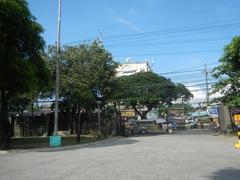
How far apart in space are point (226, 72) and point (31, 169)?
26.0 metres

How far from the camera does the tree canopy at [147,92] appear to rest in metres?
63.0

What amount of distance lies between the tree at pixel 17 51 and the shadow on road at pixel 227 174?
44.9 ft

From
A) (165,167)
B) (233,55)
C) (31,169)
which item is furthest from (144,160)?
(233,55)

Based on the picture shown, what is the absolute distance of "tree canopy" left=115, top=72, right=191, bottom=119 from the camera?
207 ft

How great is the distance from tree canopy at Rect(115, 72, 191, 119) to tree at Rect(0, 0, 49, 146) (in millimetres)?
37132

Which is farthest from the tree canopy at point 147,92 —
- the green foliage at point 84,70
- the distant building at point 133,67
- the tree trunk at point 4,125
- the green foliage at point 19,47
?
the green foliage at point 19,47

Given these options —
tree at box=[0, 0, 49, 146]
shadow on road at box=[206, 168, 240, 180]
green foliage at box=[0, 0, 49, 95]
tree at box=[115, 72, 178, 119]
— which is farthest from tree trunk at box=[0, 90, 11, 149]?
tree at box=[115, 72, 178, 119]

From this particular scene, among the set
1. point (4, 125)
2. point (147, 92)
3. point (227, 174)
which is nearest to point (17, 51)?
point (4, 125)

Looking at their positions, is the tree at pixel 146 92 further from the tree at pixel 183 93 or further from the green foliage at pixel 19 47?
the green foliage at pixel 19 47

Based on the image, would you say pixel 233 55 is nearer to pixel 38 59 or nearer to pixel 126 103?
pixel 38 59

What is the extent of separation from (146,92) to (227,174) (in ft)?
178

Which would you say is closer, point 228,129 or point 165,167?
point 165,167

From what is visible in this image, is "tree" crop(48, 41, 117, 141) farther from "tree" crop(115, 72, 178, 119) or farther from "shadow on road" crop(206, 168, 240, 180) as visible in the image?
"shadow on road" crop(206, 168, 240, 180)

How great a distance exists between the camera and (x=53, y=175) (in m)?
11.3
